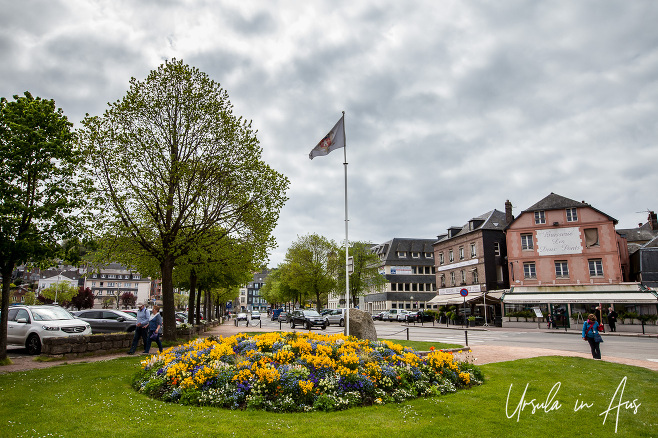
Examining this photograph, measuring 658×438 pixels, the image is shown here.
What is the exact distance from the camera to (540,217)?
4272 centimetres

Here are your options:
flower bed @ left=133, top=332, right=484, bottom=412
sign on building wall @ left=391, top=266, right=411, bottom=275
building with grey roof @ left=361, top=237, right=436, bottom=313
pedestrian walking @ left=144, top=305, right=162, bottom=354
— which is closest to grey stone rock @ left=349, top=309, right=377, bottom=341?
flower bed @ left=133, top=332, right=484, bottom=412

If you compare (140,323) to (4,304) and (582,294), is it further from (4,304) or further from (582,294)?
(582,294)

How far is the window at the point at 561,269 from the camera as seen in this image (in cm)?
4070

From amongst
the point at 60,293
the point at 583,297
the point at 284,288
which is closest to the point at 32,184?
the point at 583,297

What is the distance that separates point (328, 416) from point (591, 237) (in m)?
42.1

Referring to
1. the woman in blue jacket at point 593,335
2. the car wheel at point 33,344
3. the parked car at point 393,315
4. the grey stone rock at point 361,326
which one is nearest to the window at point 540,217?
the parked car at point 393,315

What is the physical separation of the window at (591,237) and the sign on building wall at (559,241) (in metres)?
0.68

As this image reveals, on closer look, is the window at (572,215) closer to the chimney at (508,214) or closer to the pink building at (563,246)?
the pink building at (563,246)

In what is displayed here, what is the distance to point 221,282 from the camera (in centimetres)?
3459

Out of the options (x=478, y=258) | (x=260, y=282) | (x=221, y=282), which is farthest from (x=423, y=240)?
(x=260, y=282)

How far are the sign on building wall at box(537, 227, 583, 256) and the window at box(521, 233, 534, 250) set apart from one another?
2.67 feet

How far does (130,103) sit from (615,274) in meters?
41.1

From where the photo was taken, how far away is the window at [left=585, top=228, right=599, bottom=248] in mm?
39875

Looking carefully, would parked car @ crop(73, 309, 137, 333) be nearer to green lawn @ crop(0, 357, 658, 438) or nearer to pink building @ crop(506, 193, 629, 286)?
green lawn @ crop(0, 357, 658, 438)
